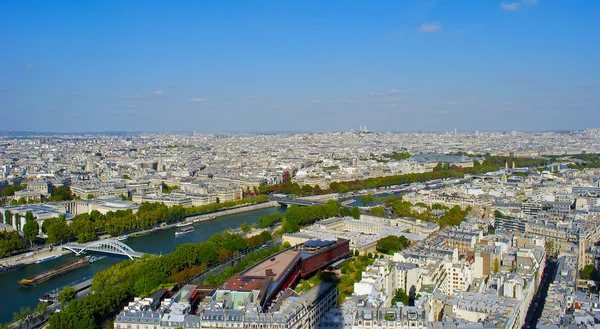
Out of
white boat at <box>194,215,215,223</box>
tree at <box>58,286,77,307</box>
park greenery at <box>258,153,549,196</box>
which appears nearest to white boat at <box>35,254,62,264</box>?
tree at <box>58,286,77,307</box>

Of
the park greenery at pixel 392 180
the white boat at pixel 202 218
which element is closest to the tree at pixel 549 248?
the white boat at pixel 202 218

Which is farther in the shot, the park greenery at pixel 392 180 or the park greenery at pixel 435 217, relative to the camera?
the park greenery at pixel 392 180

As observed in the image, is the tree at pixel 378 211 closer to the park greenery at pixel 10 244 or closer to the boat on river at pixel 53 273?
the boat on river at pixel 53 273

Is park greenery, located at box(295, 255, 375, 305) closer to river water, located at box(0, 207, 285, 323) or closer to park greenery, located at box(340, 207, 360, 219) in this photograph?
river water, located at box(0, 207, 285, 323)

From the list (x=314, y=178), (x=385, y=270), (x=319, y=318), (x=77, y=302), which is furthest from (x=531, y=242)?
(x=314, y=178)

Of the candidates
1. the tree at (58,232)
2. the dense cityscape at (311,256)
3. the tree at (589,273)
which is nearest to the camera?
the dense cityscape at (311,256)

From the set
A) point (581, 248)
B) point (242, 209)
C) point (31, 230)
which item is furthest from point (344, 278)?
point (242, 209)

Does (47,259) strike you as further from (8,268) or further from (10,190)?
(10,190)
